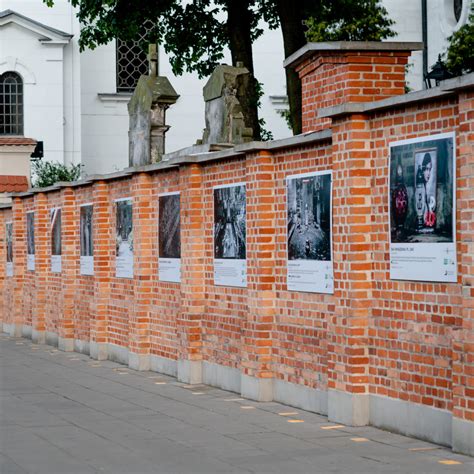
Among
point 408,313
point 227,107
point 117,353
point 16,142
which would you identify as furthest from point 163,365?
point 16,142

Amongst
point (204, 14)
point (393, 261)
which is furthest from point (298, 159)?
point (204, 14)

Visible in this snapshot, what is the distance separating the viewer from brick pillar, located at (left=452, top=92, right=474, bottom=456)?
1003cm

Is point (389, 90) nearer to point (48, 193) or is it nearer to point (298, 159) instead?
point (298, 159)

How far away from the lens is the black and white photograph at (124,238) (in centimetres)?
1914

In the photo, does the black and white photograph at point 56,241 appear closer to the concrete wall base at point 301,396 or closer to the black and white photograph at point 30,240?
the black and white photograph at point 30,240

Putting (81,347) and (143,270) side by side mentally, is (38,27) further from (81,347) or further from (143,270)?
(143,270)

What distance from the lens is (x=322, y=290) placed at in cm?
1283

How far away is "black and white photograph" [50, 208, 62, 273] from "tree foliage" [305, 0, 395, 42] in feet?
26.2

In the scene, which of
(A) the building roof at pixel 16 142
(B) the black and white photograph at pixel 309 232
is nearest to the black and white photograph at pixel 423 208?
(B) the black and white photograph at pixel 309 232

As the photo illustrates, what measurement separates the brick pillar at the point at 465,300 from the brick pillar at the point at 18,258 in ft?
57.2

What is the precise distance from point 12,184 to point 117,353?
9558mm

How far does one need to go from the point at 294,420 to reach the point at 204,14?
19.5m

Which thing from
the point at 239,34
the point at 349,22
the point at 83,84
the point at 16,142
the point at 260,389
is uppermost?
the point at 83,84

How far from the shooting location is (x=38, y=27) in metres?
46.5
